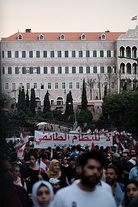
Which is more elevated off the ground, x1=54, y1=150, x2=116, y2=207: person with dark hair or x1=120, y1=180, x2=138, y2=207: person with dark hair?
x1=54, y1=150, x2=116, y2=207: person with dark hair

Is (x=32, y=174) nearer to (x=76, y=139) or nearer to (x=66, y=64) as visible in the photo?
(x=76, y=139)

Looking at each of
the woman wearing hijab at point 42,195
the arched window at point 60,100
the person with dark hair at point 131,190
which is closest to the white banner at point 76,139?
the person with dark hair at point 131,190

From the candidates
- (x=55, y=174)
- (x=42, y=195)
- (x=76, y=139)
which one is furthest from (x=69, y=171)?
(x=76, y=139)

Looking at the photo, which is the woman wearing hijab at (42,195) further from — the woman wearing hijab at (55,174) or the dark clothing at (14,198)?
the woman wearing hijab at (55,174)

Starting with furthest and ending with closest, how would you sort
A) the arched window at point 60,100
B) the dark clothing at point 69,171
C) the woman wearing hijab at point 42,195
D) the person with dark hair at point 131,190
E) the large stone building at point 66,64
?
the arched window at point 60,100 → the large stone building at point 66,64 → the dark clothing at point 69,171 → the person with dark hair at point 131,190 → the woman wearing hijab at point 42,195

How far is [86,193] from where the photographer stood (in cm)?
525

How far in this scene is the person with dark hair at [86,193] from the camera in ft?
17.1

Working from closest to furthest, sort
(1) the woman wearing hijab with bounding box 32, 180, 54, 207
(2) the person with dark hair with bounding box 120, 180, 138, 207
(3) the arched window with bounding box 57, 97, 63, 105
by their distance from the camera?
(1) the woman wearing hijab with bounding box 32, 180, 54, 207 < (2) the person with dark hair with bounding box 120, 180, 138, 207 < (3) the arched window with bounding box 57, 97, 63, 105

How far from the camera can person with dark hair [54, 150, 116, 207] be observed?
5.22 m

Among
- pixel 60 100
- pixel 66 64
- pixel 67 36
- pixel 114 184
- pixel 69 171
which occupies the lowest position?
pixel 69 171

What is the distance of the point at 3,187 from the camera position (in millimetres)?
4973

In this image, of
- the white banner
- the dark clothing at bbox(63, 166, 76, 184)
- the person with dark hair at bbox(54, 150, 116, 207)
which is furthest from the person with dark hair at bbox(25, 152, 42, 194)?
the white banner

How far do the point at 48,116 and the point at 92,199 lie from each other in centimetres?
8140

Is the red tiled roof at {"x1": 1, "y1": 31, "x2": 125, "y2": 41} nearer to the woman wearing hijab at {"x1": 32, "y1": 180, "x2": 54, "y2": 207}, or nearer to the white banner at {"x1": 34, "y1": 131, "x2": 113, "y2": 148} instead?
the white banner at {"x1": 34, "y1": 131, "x2": 113, "y2": 148}
